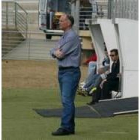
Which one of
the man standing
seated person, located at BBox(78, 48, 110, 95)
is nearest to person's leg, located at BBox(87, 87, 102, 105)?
seated person, located at BBox(78, 48, 110, 95)

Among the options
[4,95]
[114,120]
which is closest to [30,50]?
[4,95]

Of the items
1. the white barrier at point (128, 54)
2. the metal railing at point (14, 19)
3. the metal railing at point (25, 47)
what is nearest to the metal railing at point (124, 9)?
the white barrier at point (128, 54)

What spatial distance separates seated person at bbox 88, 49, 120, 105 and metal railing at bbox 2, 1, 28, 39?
66.7 feet

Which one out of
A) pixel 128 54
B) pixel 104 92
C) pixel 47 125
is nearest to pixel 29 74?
pixel 104 92

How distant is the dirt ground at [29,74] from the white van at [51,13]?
19.6 ft

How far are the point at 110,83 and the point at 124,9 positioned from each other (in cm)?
226

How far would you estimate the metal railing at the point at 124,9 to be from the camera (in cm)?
1627

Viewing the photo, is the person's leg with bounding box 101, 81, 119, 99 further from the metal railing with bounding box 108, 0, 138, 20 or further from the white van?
the white van

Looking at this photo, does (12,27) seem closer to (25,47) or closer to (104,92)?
(25,47)

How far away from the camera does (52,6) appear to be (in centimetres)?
4203

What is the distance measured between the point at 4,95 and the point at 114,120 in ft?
20.4

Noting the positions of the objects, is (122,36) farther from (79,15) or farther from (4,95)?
(79,15)

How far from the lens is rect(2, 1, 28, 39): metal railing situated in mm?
36938

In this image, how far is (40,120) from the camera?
12.5m
